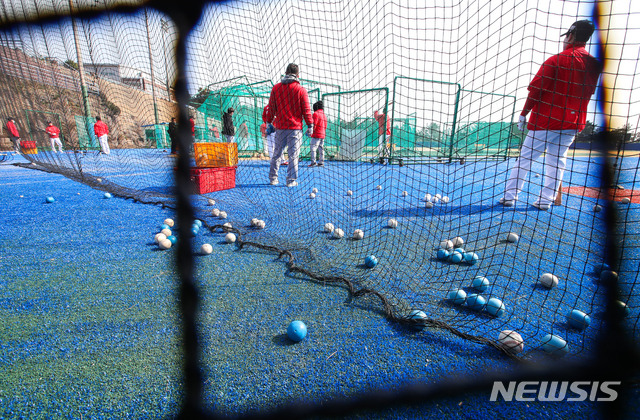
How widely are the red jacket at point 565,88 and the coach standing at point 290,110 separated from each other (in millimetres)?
3791

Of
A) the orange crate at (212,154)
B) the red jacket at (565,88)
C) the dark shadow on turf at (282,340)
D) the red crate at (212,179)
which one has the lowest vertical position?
the dark shadow on turf at (282,340)

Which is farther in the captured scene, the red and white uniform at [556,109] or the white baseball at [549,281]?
the red and white uniform at [556,109]

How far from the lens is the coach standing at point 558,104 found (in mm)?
3406

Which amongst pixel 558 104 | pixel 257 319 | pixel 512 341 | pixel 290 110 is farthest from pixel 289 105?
pixel 512 341

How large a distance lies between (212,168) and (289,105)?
6.83 ft

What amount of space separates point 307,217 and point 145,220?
240cm

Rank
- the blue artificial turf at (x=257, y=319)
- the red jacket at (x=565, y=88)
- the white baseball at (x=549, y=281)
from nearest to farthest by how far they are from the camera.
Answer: the blue artificial turf at (x=257, y=319), the white baseball at (x=549, y=281), the red jacket at (x=565, y=88)

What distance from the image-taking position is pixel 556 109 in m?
3.96

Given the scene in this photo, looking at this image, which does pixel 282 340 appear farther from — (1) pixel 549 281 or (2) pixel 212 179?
(2) pixel 212 179

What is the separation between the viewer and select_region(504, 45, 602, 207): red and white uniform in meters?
3.45

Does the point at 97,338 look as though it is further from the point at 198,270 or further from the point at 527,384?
the point at 527,384

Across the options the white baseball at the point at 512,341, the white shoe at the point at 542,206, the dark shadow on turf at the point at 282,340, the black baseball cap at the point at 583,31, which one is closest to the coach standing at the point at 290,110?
the black baseball cap at the point at 583,31

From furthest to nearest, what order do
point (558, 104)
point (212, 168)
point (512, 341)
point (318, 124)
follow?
point (318, 124) < point (212, 168) < point (558, 104) < point (512, 341)

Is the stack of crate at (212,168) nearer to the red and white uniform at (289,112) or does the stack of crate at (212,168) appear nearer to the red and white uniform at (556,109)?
the red and white uniform at (289,112)
